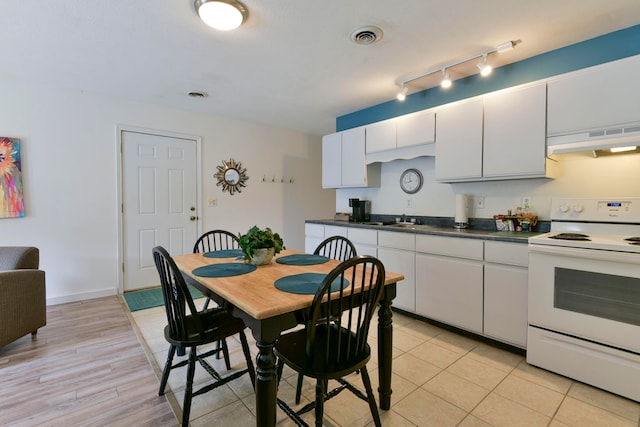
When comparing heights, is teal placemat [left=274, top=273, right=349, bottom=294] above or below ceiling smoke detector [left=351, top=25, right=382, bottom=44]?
below

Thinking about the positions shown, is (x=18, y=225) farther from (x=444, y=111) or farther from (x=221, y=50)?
(x=444, y=111)

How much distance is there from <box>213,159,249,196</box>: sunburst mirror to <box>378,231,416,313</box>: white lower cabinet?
246cm

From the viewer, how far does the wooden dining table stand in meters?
1.20

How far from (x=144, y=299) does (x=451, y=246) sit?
3336 millimetres

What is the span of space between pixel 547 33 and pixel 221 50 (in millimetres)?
2447

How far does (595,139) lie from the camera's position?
2084 millimetres

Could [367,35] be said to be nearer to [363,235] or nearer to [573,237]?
[363,235]

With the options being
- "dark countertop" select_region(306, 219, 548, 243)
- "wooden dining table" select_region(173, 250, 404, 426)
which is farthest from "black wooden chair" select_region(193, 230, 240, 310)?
"dark countertop" select_region(306, 219, 548, 243)

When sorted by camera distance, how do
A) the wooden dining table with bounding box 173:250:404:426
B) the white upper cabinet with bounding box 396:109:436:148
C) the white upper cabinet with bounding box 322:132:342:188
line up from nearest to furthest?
the wooden dining table with bounding box 173:250:404:426 → the white upper cabinet with bounding box 396:109:436:148 → the white upper cabinet with bounding box 322:132:342:188

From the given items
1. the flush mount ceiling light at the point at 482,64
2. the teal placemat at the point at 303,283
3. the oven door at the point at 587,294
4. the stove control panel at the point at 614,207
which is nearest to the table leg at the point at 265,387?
the teal placemat at the point at 303,283

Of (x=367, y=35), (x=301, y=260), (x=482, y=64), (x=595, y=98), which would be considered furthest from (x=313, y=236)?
(x=595, y=98)

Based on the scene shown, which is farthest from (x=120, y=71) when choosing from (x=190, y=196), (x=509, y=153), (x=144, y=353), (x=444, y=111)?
(x=509, y=153)

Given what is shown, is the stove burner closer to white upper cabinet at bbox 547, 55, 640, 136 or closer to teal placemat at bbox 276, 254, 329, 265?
white upper cabinet at bbox 547, 55, 640, 136

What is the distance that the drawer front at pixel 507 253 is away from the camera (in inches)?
86.0
